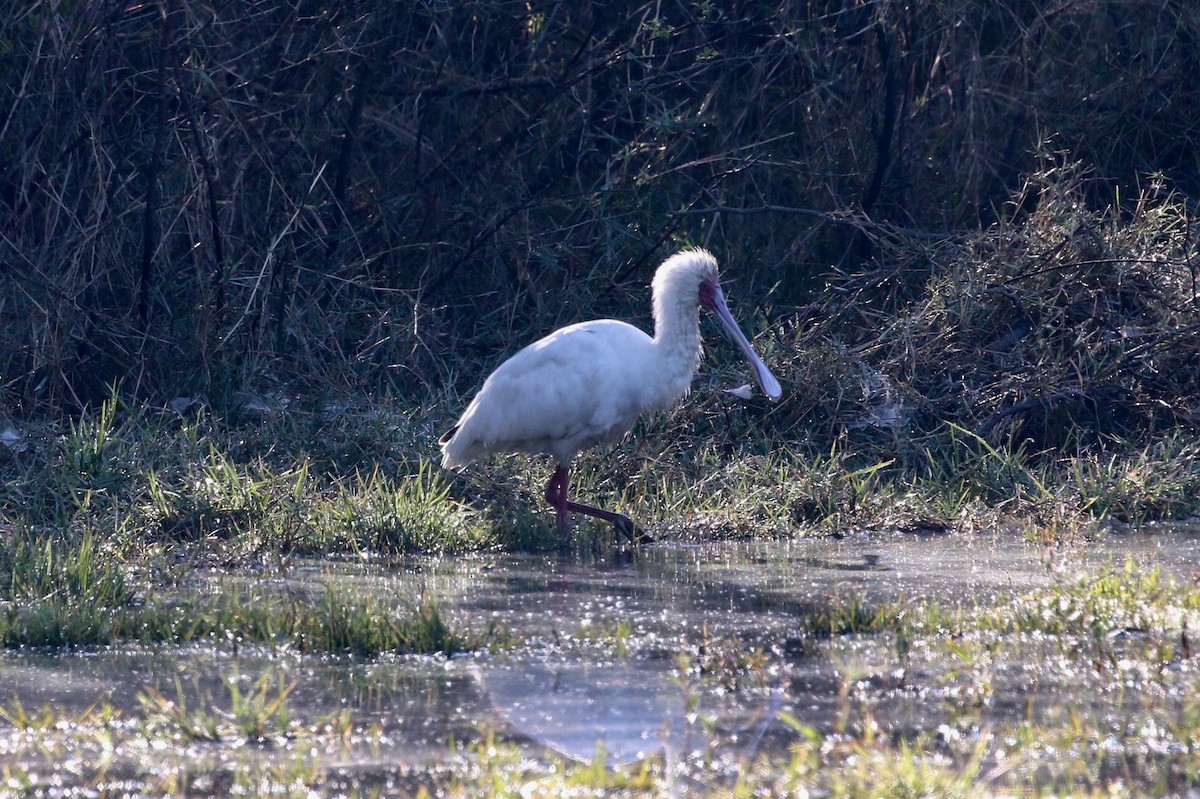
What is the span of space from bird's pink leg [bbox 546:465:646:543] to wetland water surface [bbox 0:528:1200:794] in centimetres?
104

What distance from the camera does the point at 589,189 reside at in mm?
11156

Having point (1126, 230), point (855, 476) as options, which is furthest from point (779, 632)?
point (1126, 230)

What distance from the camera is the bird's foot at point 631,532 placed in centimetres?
723

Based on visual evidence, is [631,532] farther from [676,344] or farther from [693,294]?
[693,294]

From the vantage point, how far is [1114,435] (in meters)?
8.48

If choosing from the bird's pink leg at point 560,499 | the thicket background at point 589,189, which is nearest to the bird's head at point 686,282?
the bird's pink leg at point 560,499

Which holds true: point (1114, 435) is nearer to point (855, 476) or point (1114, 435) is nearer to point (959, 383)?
point (959, 383)

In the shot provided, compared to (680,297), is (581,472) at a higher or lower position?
lower

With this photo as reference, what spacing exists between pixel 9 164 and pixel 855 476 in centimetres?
540

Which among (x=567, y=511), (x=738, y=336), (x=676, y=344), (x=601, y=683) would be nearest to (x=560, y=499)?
(x=567, y=511)

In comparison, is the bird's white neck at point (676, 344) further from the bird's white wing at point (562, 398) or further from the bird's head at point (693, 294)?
the bird's white wing at point (562, 398)

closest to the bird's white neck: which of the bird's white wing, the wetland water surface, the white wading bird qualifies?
the white wading bird

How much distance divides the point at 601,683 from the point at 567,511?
10.3ft

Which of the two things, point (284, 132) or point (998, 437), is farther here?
point (284, 132)
